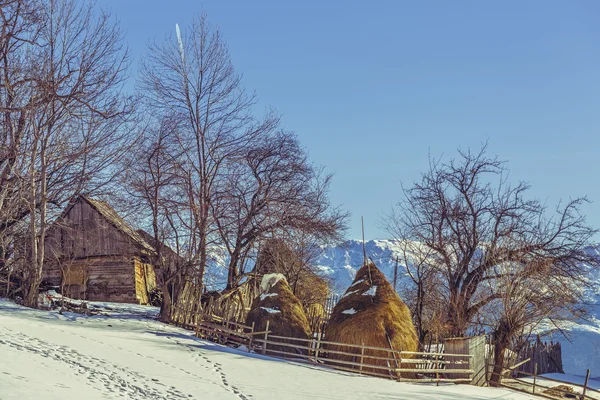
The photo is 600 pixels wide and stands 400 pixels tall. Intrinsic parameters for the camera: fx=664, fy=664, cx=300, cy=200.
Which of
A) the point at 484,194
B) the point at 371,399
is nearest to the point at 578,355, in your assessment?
the point at 484,194

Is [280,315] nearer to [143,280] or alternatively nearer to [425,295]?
[425,295]

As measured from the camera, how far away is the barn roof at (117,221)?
103 feet

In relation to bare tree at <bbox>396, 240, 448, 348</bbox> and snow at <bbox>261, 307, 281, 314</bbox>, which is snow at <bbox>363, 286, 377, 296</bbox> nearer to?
snow at <bbox>261, 307, 281, 314</bbox>

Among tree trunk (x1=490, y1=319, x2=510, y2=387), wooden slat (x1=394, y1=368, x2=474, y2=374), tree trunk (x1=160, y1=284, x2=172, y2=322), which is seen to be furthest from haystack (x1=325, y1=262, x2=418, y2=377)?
tree trunk (x1=160, y1=284, x2=172, y2=322)

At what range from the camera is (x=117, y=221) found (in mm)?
32750

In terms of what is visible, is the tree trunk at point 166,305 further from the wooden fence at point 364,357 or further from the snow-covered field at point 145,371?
the wooden fence at point 364,357

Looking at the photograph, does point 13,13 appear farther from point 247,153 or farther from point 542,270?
point 542,270

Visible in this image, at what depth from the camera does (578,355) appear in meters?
89.1

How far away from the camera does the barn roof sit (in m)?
31.5

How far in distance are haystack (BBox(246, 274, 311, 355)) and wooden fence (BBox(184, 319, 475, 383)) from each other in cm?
19

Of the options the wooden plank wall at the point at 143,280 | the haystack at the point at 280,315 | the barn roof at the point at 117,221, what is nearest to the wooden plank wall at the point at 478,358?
the haystack at the point at 280,315

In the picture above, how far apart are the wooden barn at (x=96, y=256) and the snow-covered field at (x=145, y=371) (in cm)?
1028

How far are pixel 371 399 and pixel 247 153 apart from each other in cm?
1483

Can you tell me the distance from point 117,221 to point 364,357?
1777 cm
